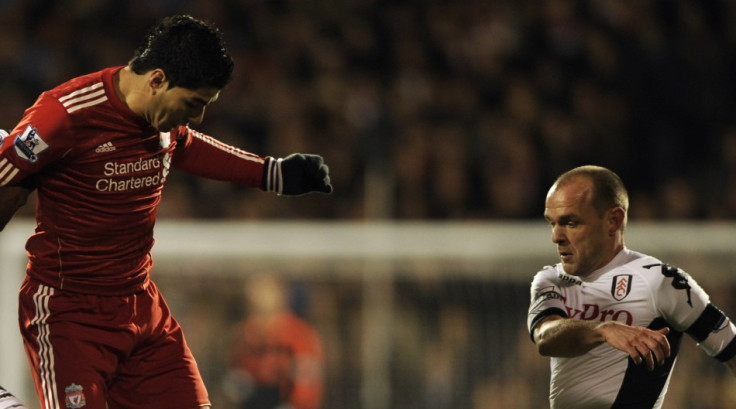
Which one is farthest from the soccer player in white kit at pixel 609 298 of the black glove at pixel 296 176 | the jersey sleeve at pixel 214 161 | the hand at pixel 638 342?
the jersey sleeve at pixel 214 161

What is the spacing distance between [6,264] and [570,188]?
513 centimetres

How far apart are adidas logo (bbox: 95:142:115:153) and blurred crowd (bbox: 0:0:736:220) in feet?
15.5

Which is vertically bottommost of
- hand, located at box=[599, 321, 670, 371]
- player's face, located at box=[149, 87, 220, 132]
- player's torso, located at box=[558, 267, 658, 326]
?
hand, located at box=[599, 321, 670, 371]

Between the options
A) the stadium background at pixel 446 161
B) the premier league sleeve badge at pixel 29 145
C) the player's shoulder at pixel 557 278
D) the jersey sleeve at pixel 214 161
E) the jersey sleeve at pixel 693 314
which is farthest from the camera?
the stadium background at pixel 446 161

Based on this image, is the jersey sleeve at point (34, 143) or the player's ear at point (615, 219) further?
the player's ear at point (615, 219)

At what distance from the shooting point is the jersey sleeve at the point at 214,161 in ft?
12.4

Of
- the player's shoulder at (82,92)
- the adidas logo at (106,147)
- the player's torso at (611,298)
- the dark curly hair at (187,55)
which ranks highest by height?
the dark curly hair at (187,55)

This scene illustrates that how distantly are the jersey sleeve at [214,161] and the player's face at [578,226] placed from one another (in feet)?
3.28

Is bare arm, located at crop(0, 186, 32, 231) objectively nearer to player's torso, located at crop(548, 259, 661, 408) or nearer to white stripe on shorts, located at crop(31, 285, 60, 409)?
white stripe on shorts, located at crop(31, 285, 60, 409)

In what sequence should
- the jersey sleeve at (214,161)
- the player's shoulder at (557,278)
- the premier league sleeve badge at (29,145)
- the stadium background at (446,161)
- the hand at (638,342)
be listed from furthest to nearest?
the stadium background at (446,161) < the jersey sleeve at (214,161) < the player's shoulder at (557,278) < the premier league sleeve badge at (29,145) < the hand at (638,342)

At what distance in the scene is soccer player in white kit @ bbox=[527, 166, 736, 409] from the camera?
3.47 metres

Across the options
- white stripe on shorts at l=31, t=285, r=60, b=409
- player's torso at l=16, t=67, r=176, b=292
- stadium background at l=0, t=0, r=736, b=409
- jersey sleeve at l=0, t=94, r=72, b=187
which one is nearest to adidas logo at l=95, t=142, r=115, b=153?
player's torso at l=16, t=67, r=176, b=292

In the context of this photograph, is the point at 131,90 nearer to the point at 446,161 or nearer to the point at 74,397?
the point at 74,397

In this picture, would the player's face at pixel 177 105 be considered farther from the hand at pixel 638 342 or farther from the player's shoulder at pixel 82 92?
the hand at pixel 638 342
